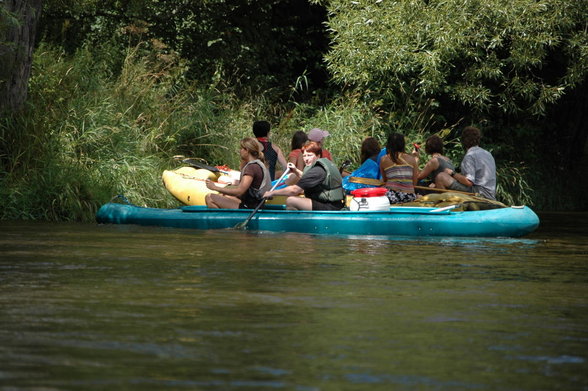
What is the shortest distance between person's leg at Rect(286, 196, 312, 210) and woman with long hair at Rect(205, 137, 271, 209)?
0.31 metres

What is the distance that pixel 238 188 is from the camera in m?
12.5

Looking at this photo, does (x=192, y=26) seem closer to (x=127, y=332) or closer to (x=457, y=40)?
(x=457, y=40)

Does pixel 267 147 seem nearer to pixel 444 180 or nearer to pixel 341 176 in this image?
pixel 341 176

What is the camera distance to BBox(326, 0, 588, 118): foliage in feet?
59.3

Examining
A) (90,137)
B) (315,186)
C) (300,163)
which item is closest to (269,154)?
(300,163)

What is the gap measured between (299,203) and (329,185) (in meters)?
0.50

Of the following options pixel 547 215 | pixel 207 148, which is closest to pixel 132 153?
pixel 207 148

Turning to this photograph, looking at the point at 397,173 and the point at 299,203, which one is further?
the point at 397,173

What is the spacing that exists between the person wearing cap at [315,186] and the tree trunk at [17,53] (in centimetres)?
456

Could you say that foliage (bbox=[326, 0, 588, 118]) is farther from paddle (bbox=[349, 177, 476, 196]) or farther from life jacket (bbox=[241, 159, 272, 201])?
life jacket (bbox=[241, 159, 272, 201])

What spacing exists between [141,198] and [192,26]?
701 cm

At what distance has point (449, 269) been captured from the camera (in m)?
8.70

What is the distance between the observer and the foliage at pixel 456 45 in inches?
711

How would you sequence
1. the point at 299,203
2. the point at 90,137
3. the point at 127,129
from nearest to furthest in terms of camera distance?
the point at 299,203 < the point at 90,137 < the point at 127,129
